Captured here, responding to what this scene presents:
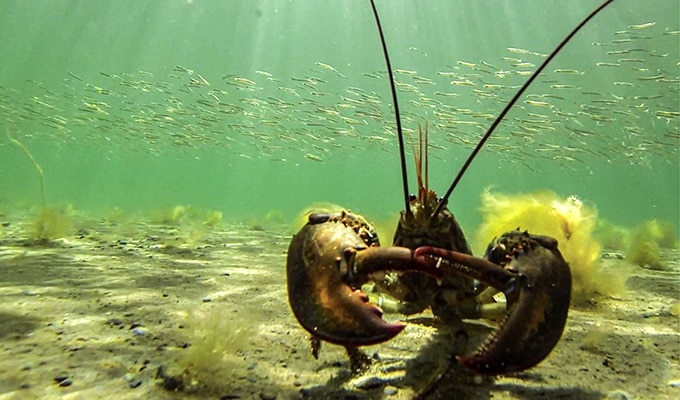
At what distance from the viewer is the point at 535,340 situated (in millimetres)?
1703

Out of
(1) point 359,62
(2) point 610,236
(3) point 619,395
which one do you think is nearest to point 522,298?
(3) point 619,395

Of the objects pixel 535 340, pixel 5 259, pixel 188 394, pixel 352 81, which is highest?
pixel 352 81

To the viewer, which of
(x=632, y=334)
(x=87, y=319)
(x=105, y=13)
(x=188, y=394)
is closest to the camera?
(x=188, y=394)

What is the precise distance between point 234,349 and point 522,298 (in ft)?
5.67

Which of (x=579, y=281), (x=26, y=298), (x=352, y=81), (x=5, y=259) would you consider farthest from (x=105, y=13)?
(x=579, y=281)

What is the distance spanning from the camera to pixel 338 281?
1.78m

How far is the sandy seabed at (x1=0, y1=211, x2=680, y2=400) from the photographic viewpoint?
211cm

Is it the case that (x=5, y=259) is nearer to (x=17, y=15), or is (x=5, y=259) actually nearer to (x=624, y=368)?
(x=624, y=368)

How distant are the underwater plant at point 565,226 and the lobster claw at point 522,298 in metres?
3.28

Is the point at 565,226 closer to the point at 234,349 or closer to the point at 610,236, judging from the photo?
the point at 234,349

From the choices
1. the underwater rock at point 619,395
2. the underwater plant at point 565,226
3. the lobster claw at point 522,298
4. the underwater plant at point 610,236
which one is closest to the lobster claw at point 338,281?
the lobster claw at point 522,298

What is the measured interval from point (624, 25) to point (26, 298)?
23.6 meters

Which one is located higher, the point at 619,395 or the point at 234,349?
the point at 619,395

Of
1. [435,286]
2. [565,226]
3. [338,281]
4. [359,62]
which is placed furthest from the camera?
[359,62]
